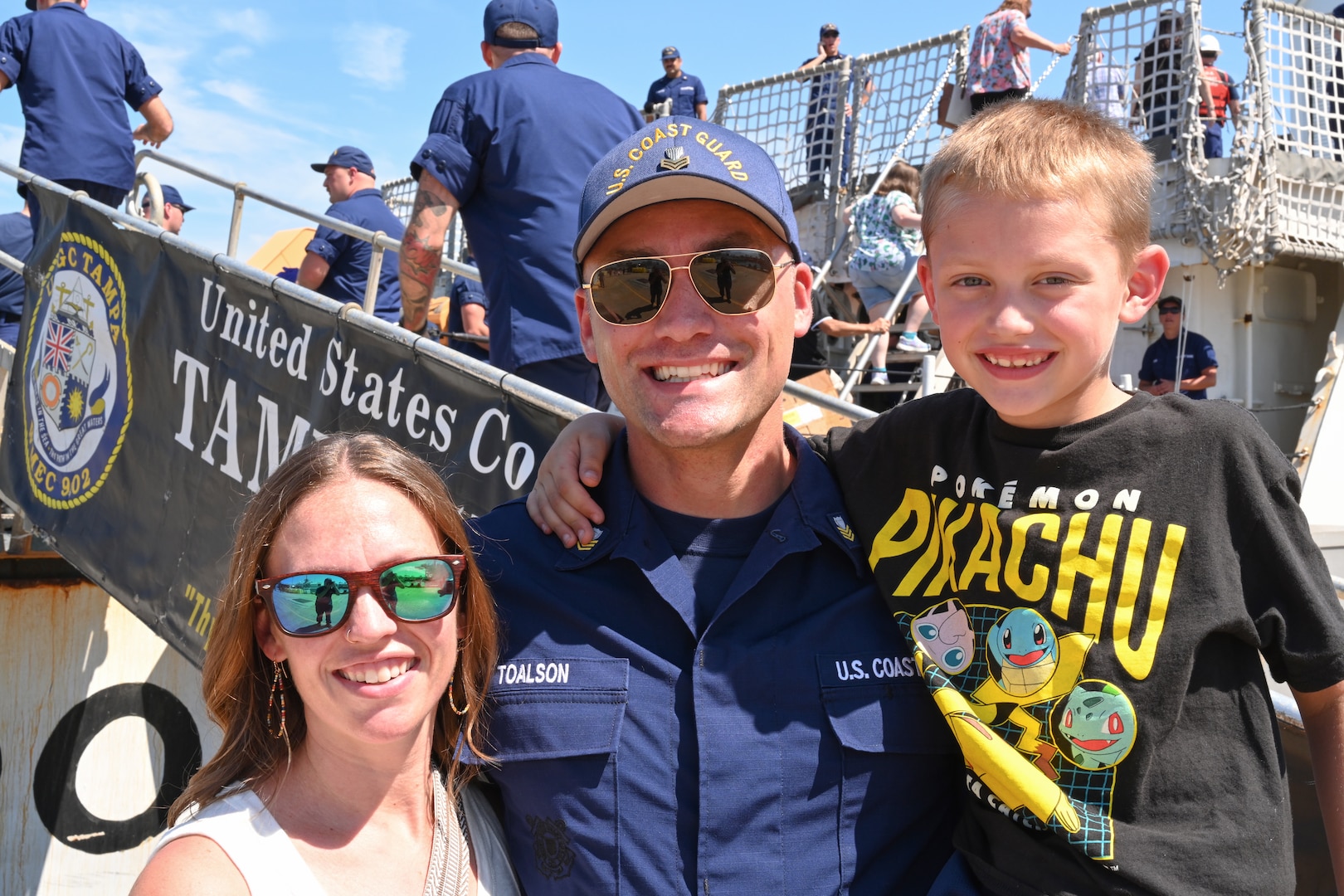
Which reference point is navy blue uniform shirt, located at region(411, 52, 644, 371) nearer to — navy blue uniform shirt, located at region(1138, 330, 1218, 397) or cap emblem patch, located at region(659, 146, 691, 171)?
cap emblem patch, located at region(659, 146, 691, 171)

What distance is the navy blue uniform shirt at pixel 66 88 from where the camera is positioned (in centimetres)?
596

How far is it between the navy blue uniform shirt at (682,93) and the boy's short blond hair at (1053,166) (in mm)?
11372

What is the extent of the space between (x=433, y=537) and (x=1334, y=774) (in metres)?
1.52

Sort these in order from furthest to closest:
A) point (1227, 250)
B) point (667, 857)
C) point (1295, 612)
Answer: point (1227, 250) < point (667, 857) < point (1295, 612)

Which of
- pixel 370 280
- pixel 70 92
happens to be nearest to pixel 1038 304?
pixel 370 280

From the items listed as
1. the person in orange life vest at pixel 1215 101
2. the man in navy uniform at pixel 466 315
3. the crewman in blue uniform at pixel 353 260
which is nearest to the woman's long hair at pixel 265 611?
the man in navy uniform at pixel 466 315

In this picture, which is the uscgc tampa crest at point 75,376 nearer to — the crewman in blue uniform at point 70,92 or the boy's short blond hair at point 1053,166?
the crewman in blue uniform at point 70,92

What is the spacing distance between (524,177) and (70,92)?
378 cm

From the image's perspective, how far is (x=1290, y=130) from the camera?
9148 millimetres

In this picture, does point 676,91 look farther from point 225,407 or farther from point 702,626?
point 702,626

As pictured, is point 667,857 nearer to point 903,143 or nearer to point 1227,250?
point 1227,250

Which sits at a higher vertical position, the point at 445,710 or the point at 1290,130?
the point at 1290,130

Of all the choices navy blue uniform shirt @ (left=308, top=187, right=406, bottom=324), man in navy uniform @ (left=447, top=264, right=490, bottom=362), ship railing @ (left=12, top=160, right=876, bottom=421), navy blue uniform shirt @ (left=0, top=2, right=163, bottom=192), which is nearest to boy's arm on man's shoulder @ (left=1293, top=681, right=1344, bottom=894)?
ship railing @ (left=12, top=160, right=876, bottom=421)

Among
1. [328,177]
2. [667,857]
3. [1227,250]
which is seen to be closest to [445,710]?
[667,857]
